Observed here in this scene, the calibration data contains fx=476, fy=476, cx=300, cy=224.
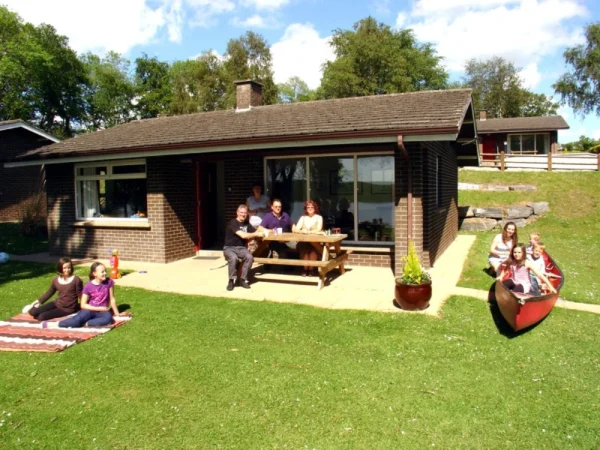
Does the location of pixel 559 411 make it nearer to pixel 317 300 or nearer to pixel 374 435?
pixel 374 435

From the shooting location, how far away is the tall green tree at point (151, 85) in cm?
5525

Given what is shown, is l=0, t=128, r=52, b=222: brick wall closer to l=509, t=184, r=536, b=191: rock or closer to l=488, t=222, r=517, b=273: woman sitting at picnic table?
l=488, t=222, r=517, b=273: woman sitting at picnic table

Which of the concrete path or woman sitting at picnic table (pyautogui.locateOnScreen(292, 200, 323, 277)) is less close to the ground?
woman sitting at picnic table (pyautogui.locateOnScreen(292, 200, 323, 277))

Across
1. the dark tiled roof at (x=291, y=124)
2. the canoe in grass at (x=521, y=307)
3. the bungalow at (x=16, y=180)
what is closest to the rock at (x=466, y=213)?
the dark tiled roof at (x=291, y=124)

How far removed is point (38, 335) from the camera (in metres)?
5.62

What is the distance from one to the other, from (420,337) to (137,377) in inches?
124

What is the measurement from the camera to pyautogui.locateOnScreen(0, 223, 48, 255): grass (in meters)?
13.2

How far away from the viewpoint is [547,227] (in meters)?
17.4

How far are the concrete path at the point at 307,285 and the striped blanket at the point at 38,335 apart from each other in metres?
2.12

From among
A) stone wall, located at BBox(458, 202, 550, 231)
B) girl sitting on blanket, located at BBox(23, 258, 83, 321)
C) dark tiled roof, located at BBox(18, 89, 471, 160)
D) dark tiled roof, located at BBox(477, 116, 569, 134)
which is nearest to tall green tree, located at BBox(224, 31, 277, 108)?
dark tiled roof, located at BBox(477, 116, 569, 134)

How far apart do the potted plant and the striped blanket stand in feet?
12.1

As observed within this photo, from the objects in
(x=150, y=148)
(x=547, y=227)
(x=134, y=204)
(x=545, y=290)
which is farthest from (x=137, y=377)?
(x=547, y=227)

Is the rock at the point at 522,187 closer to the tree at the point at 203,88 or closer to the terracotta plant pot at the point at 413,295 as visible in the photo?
the terracotta plant pot at the point at 413,295

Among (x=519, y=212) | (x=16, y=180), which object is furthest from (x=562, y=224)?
(x=16, y=180)
